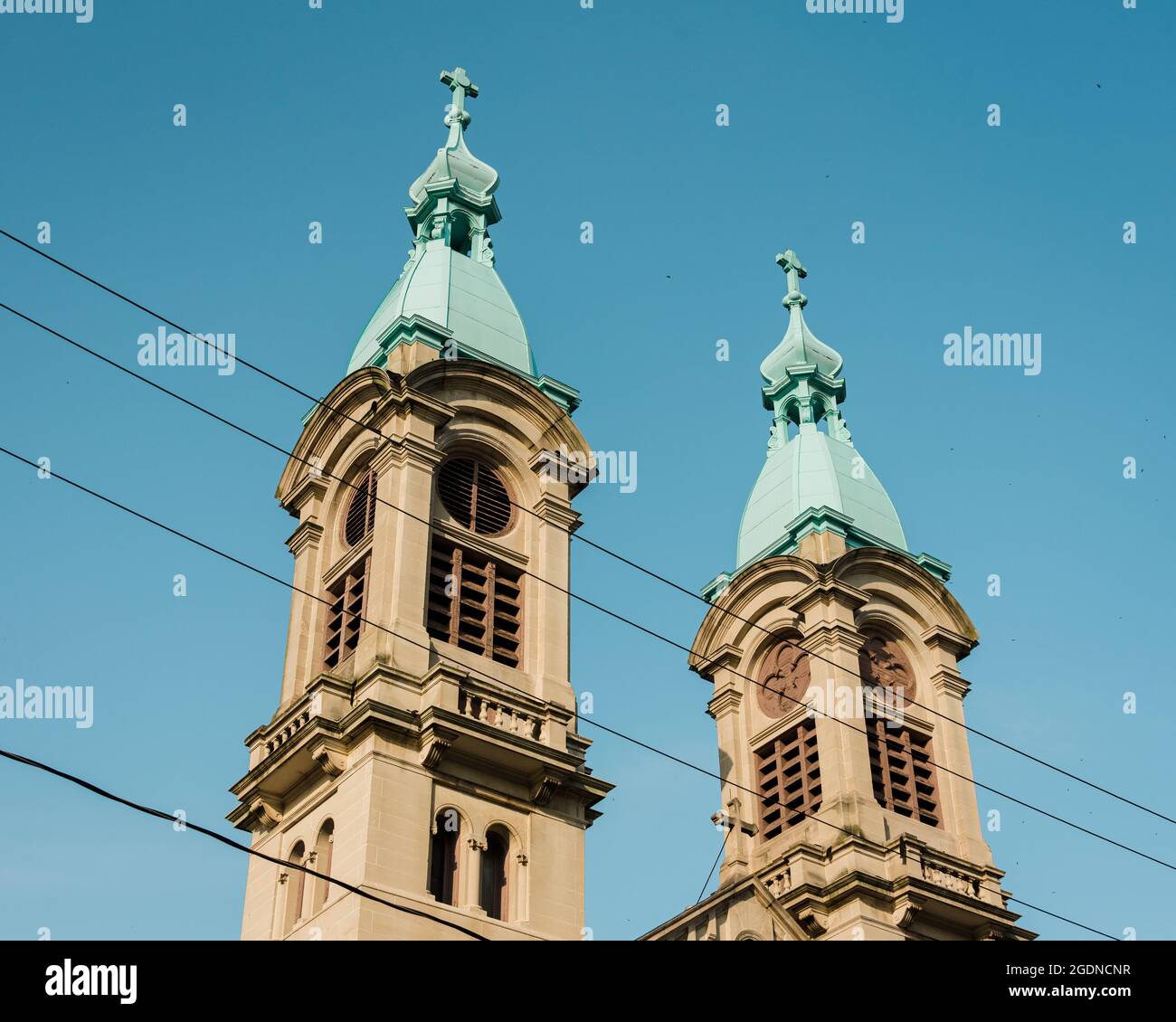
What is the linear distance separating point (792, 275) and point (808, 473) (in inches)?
498

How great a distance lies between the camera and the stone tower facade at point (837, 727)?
4394 cm

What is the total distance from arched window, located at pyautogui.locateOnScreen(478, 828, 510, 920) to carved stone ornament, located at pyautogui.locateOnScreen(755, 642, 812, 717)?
15.4 m

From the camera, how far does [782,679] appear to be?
51.3 meters

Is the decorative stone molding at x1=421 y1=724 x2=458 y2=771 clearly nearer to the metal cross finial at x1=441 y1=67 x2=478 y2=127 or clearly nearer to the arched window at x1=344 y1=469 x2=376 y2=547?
the arched window at x1=344 y1=469 x2=376 y2=547

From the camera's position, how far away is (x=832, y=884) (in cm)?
4406

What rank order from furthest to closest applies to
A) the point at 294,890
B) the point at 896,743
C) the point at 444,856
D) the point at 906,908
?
1. the point at 896,743
2. the point at 906,908
3. the point at 294,890
4. the point at 444,856

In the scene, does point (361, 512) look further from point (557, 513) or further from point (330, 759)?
point (330, 759)

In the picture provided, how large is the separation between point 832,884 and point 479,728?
501 inches

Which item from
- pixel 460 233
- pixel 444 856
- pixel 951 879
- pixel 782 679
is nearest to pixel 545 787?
pixel 444 856

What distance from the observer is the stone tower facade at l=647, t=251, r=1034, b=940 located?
43.9 metres

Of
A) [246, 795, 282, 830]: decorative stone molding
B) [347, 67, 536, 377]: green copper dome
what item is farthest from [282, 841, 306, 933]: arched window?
[347, 67, 536, 377]: green copper dome

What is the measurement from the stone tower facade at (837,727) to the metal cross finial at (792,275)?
874 centimetres
